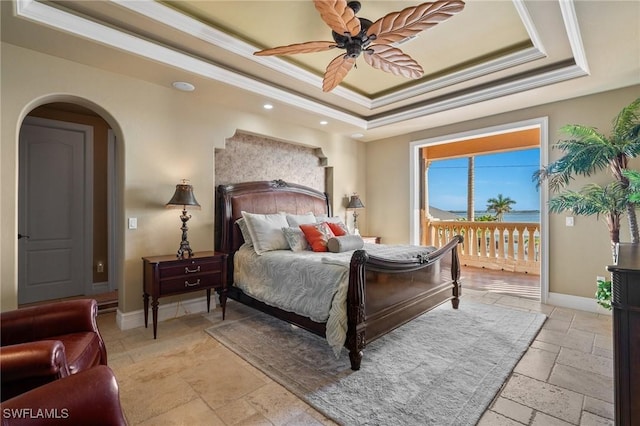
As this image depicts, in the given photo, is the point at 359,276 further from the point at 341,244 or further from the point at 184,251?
the point at 184,251

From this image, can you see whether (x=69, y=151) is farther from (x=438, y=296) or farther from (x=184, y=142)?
(x=438, y=296)

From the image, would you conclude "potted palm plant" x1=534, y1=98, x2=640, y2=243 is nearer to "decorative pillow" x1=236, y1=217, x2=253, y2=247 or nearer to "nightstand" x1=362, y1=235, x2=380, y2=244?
"nightstand" x1=362, y1=235, x2=380, y2=244

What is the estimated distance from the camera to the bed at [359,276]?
7.58ft

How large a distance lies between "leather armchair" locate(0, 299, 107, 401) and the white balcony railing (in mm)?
5707

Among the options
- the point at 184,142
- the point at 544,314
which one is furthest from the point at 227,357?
the point at 544,314

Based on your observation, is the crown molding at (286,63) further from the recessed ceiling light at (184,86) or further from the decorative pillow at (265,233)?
the decorative pillow at (265,233)

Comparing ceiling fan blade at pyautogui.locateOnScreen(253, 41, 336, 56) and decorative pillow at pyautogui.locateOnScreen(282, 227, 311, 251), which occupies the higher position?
ceiling fan blade at pyautogui.locateOnScreen(253, 41, 336, 56)

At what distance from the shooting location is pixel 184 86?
334 cm

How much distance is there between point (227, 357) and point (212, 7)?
2963mm

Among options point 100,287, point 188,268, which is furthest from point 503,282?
point 100,287

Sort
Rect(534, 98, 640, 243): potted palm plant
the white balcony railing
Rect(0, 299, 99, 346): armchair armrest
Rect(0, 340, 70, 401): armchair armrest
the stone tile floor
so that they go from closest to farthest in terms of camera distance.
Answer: Rect(0, 340, 70, 401): armchair armrest
Rect(0, 299, 99, 346): armchair armrest
the stone tile floor
Rect(534, 98, 640, 243): potted palm plant
the white balcony railing

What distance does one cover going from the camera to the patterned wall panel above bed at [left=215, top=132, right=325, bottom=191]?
415cm

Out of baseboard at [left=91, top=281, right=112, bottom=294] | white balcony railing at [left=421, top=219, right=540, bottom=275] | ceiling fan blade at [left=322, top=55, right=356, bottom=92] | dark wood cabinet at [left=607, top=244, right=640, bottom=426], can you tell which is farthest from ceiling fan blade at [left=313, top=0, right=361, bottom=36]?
white balcony railing at [left=421, top=219, right=540, bottom=275]
